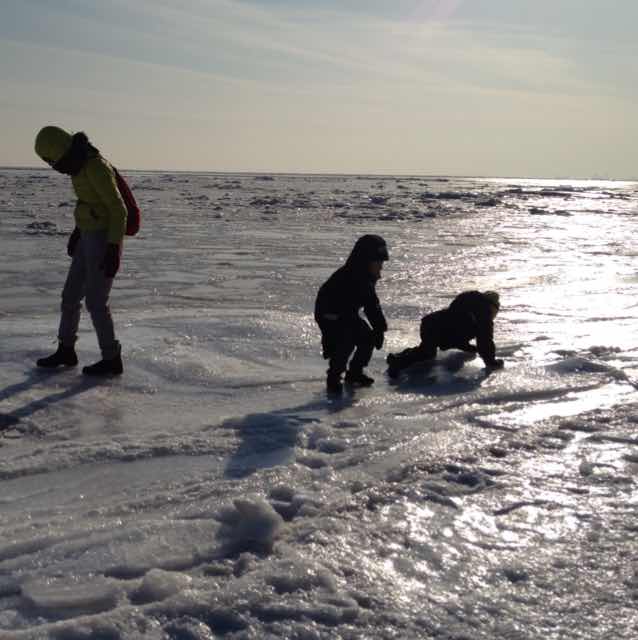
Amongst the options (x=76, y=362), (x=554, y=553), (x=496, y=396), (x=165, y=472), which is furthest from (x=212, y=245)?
(x=554, y=553)

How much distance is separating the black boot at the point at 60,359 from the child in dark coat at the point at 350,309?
190 cm

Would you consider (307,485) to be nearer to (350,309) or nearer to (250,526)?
(250,526)

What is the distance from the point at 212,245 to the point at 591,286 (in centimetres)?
733

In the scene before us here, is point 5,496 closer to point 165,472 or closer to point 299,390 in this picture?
point 165,472

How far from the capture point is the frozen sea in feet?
8.80

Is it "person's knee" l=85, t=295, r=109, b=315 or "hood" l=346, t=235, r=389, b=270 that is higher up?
"hood" l=346, t=235, r=389, b=270

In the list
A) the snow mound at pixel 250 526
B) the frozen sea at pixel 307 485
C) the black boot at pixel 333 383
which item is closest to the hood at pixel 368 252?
the black boot at pixel 333 383

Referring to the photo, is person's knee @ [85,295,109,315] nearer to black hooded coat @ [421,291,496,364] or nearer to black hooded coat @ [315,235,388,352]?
black hooded coat @ [315,235,388,352]

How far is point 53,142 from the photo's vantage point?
5.32 metres

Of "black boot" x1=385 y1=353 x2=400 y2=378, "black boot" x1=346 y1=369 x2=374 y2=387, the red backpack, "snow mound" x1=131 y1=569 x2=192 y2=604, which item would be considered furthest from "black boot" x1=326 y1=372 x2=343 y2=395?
"snow mound" x1=131 y1=569 x2=192 y2=604

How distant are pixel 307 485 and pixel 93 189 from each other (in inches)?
114

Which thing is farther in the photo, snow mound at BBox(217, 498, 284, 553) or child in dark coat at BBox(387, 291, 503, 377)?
child in dark coat at BBox(387, 291, 503, 377)

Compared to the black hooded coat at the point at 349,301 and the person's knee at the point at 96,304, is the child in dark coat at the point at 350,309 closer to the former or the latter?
the black hooded coat at the point at 349,301

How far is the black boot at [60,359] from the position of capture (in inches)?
230
